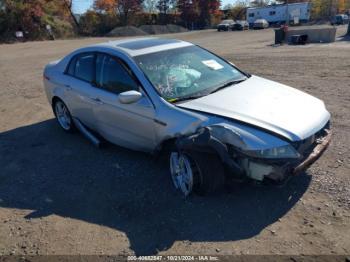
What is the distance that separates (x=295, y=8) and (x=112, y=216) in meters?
→ 66.2

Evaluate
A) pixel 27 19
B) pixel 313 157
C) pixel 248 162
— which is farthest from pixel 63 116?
pixel 27 19

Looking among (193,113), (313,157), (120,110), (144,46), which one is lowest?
(313,157)

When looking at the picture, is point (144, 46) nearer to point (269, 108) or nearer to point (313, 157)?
point (269, 108)

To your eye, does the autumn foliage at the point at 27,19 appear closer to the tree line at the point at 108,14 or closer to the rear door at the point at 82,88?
the tree line at the point at 108,14

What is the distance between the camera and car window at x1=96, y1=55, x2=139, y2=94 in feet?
15.4

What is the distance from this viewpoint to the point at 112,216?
383cm

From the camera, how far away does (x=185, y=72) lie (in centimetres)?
470

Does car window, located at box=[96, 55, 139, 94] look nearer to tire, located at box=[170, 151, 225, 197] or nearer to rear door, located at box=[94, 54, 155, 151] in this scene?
rear door, located at box=[94, 54, 155, 151]

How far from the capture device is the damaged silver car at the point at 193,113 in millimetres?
3543

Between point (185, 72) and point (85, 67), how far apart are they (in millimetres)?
1758

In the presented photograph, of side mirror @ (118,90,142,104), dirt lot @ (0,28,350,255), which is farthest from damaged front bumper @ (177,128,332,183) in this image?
side mirror @ (118,90,142,104)

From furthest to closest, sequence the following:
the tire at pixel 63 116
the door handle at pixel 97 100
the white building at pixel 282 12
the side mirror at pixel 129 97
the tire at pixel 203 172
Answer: the white building at pixel 282 12
the tire at pixel 63 116
the door handle at pixel 97 100
the side mirror at pixel 129 97
the tire at pixel 203 172

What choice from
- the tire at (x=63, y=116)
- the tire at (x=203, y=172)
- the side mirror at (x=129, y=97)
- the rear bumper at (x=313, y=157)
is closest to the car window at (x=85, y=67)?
the tire at (x=63, y=116)

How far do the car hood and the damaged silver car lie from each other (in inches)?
0.4
